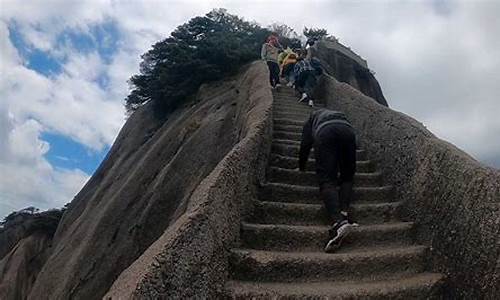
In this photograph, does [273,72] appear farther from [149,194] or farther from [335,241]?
[335,241]

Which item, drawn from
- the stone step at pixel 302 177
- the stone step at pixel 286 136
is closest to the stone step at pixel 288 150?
the stone step at pixel 286 136

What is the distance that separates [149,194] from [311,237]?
317 inches

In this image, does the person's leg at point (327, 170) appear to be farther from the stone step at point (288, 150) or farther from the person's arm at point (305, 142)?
the stone step at point (288, 150)

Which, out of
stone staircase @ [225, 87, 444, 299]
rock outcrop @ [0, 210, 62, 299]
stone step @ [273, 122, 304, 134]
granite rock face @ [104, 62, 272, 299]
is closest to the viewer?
granite rock face @ [104, 62, 272, 299]

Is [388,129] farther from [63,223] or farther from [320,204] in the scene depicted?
[63,223]

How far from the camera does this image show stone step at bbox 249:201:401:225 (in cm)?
561

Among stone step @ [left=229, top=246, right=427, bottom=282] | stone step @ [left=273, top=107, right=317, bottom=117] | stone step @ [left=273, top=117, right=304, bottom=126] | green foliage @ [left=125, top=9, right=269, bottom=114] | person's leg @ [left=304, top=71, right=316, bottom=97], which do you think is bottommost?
stone step @ [left=229, top=246, right=427, bottom=282]

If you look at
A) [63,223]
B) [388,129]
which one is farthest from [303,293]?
[63,223]

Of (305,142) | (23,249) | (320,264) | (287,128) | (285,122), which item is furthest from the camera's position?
(23,249)

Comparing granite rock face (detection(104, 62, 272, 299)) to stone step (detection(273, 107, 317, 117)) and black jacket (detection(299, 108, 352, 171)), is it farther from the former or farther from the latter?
stone step (detection(273, 107, 317, 117))

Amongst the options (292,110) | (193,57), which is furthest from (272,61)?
(193,57)

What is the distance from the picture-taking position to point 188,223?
3.68 metres

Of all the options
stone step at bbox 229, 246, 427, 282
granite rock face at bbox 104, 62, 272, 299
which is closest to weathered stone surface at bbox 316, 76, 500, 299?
stone step at bbox 229, 246, 427, 282

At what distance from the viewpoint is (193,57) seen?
19.3 meters
